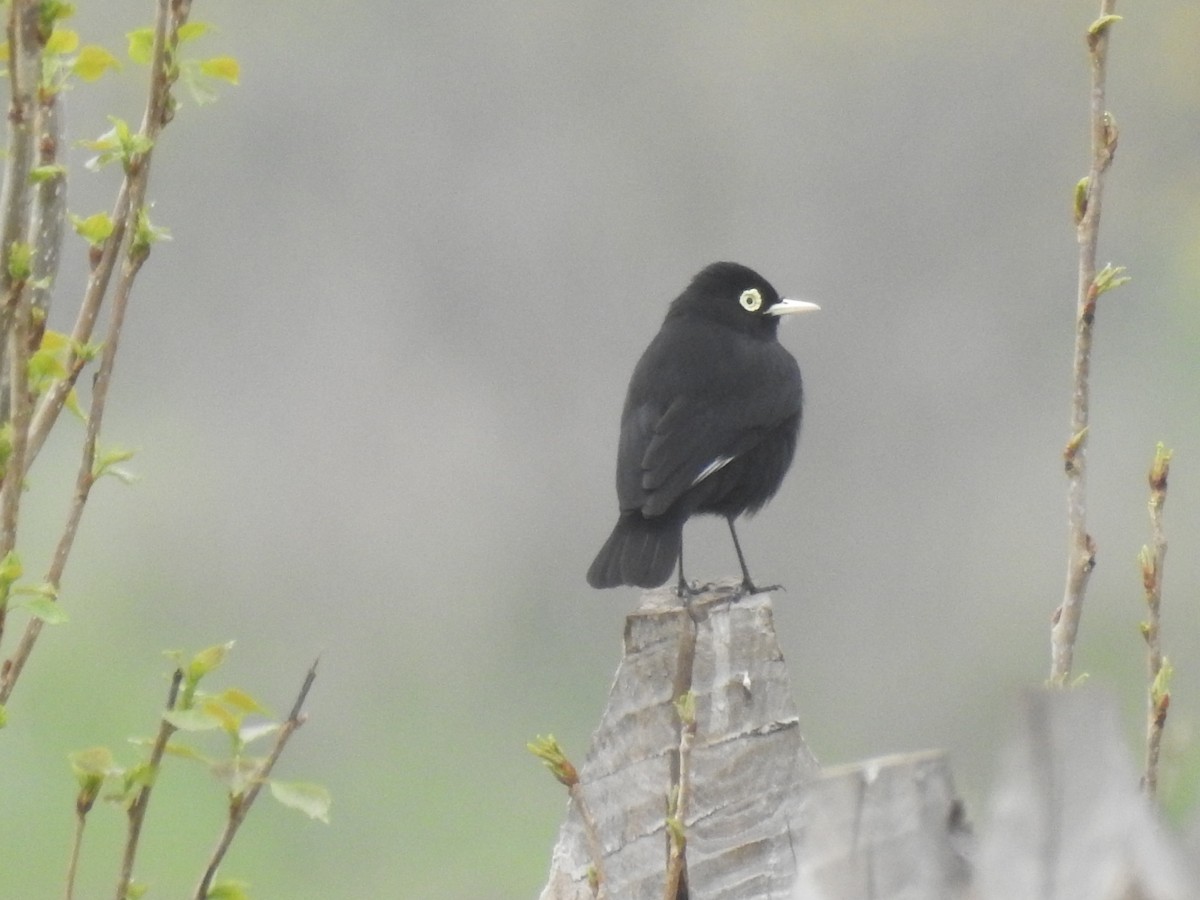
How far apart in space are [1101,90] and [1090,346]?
0.96ft

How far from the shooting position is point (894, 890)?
1375 mm

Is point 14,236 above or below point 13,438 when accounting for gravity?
above

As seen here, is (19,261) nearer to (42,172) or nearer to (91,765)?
(42,172)

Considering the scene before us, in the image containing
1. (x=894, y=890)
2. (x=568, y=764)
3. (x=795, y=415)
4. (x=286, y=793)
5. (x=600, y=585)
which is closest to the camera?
(x=894, y=890)

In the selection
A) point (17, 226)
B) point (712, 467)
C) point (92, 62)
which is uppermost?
point (92, 62)

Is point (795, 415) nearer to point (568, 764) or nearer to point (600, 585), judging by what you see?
point (600, 585)

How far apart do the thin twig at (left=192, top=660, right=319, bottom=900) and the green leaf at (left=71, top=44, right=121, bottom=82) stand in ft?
2.13

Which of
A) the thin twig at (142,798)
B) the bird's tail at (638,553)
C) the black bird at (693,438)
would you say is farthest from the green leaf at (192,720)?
the bird's tail at (638,553)

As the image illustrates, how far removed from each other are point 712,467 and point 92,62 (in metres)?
2.61

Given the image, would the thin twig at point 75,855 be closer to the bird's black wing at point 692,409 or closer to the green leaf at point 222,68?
the green leaf at point 222,68

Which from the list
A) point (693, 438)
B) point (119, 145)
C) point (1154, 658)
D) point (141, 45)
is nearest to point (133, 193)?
point (119, 145)

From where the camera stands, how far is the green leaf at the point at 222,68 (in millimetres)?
1775

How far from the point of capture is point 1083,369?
6.41ft

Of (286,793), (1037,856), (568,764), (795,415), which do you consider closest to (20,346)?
(286,793)
